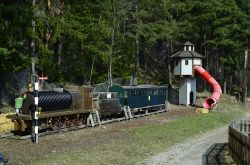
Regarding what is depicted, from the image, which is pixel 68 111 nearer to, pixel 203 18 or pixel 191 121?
pixel 191 121

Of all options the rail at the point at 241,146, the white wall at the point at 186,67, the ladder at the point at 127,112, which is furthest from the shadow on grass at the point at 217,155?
the white wall at the point at 186,67

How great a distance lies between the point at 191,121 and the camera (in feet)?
118

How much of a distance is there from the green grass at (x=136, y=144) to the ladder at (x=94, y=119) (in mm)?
3177

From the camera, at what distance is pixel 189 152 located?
24266 mm

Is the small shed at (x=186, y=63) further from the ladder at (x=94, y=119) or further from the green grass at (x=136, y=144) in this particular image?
the ladder at (x=94, y=119)

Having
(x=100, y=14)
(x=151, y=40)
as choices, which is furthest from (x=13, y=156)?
(x=151, y=40)

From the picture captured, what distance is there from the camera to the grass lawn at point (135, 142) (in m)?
19.2

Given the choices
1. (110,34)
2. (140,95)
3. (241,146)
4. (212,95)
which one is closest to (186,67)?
(212,95)

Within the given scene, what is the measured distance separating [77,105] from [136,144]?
7787mm

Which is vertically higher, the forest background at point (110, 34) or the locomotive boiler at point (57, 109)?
the forest background at point (110, 34)

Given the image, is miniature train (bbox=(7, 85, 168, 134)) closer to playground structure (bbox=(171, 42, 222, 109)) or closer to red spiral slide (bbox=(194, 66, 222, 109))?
red spiral slide (bbox=(194, 66, 222, 109))

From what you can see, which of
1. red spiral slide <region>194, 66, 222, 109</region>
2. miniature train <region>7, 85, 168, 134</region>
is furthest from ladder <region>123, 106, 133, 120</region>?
red spiral slide <region>194, 66, 222, 109</region>

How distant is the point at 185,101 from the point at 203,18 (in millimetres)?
12473

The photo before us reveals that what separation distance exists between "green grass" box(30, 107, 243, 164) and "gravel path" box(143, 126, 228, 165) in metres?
0.56
